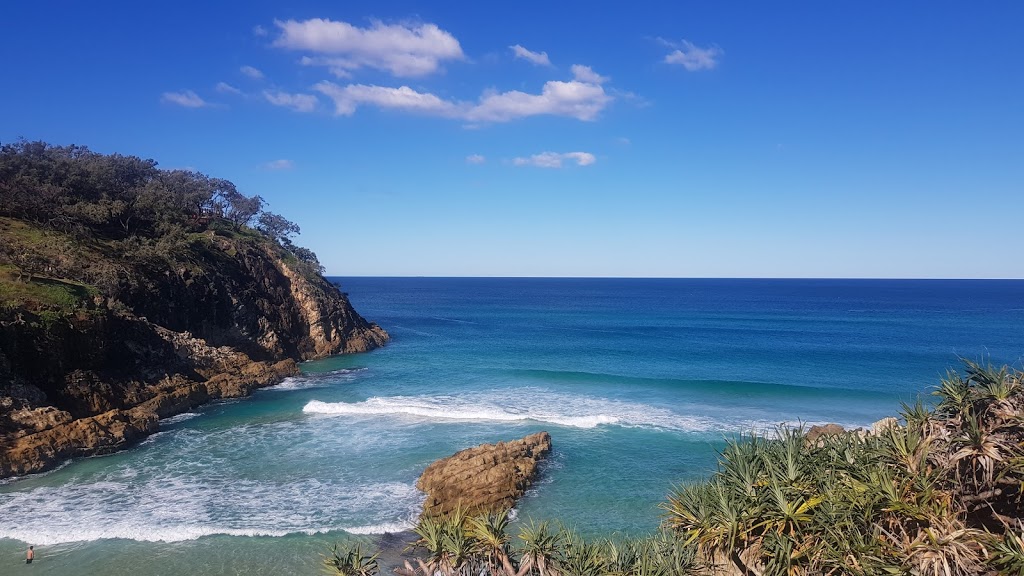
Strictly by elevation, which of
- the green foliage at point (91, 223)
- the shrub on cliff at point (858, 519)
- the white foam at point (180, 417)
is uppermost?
the green foliage at point (91, 223)

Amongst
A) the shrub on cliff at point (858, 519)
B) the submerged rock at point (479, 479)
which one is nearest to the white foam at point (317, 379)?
the submerged rock at point (479, 479)

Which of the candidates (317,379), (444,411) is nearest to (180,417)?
(317,379)

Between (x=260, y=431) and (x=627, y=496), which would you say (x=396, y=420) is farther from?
(x=627, y=496)

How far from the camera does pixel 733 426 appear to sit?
31.7m

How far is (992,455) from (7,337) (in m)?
34.6

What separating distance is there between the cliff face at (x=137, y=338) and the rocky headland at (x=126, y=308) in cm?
8

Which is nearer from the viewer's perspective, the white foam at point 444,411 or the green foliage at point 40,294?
the green foliage at point 40,294

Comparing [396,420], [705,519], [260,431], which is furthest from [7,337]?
[705,519]

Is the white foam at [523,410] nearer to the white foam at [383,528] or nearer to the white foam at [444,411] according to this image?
the white foam at [444,411]

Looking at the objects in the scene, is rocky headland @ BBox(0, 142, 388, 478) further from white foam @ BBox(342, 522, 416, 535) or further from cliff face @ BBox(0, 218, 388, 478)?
white foam @ BBox(342, 522, 416, 535)

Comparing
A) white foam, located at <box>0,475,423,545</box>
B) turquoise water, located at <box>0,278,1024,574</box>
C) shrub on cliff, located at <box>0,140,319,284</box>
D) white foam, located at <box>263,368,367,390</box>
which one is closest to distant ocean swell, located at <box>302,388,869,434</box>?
turquoise water, located at <box>0,278,1024,574</box>

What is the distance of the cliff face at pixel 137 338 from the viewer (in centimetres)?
2567

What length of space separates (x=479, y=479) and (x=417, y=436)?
8788 millimetres

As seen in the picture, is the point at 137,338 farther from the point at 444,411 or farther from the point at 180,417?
the point at 444,411
